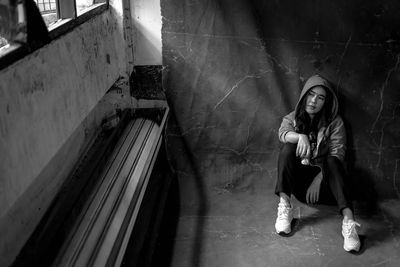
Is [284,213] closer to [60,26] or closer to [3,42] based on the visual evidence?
[60,26]

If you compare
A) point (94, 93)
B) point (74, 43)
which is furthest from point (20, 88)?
point (94, 93)

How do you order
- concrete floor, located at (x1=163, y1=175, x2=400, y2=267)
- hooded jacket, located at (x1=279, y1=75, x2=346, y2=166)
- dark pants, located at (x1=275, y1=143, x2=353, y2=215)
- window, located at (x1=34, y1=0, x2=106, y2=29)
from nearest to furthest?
window, located at (x1=34, y1=0, x2=106, y2=29) → concrete floor, located at (x1=163, y1=175, x2=400, y2=267) → dark pants, located at (x1=275, y1=143, x2=353, y2=215) → hooded jacket, located at (x1=279, y1=75, x2=346, y2=166)

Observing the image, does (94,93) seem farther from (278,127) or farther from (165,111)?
(278,127)

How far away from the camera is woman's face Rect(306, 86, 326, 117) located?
2.58 metres

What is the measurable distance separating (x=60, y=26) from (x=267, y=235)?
1786mm

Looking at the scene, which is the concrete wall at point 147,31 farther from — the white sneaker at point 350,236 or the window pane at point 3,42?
the white sneaker at point 350,236

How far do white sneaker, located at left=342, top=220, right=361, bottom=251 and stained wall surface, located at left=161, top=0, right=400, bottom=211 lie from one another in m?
0.57

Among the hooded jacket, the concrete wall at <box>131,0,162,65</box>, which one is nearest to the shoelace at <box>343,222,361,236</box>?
the hooded jacket

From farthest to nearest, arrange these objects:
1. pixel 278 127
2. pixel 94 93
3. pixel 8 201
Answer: pixel 278 127 < pixel 94 93 < pixel 8 201

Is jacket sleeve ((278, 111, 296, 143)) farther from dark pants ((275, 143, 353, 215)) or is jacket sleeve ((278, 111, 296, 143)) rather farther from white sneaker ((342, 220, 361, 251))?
white sneaker ((342, 220, 361, 251))

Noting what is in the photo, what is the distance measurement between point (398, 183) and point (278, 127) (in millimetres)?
1041

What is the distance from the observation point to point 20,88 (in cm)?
128


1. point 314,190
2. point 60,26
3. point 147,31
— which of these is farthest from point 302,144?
point 60,26

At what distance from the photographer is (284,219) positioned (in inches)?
102
